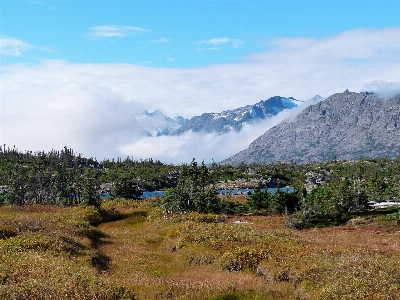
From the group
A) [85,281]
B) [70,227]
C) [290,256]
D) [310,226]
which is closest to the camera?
[85,281]

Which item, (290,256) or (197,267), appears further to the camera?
(197,267)

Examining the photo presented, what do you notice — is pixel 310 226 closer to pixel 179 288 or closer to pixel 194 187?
pixel 194 187

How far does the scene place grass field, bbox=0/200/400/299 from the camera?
21656 millimetres

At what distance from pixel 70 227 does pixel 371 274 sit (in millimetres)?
34518

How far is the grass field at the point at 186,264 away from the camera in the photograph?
71.1ft

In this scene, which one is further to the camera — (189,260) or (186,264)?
(189,260)

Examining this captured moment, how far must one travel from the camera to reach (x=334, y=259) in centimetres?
2902

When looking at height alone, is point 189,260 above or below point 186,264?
above

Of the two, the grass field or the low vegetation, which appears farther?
the low vegetation

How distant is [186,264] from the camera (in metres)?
35.0

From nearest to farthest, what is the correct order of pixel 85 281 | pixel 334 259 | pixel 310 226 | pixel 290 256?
pixel 85 281 < pixel 334 259 < pixel 290 256 < pixel 310 226

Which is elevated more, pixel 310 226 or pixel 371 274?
pixel 371 274

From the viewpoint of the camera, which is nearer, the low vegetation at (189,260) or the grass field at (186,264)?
the grass field at (186,264)

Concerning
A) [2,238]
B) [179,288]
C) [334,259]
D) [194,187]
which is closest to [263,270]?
[334,259]
